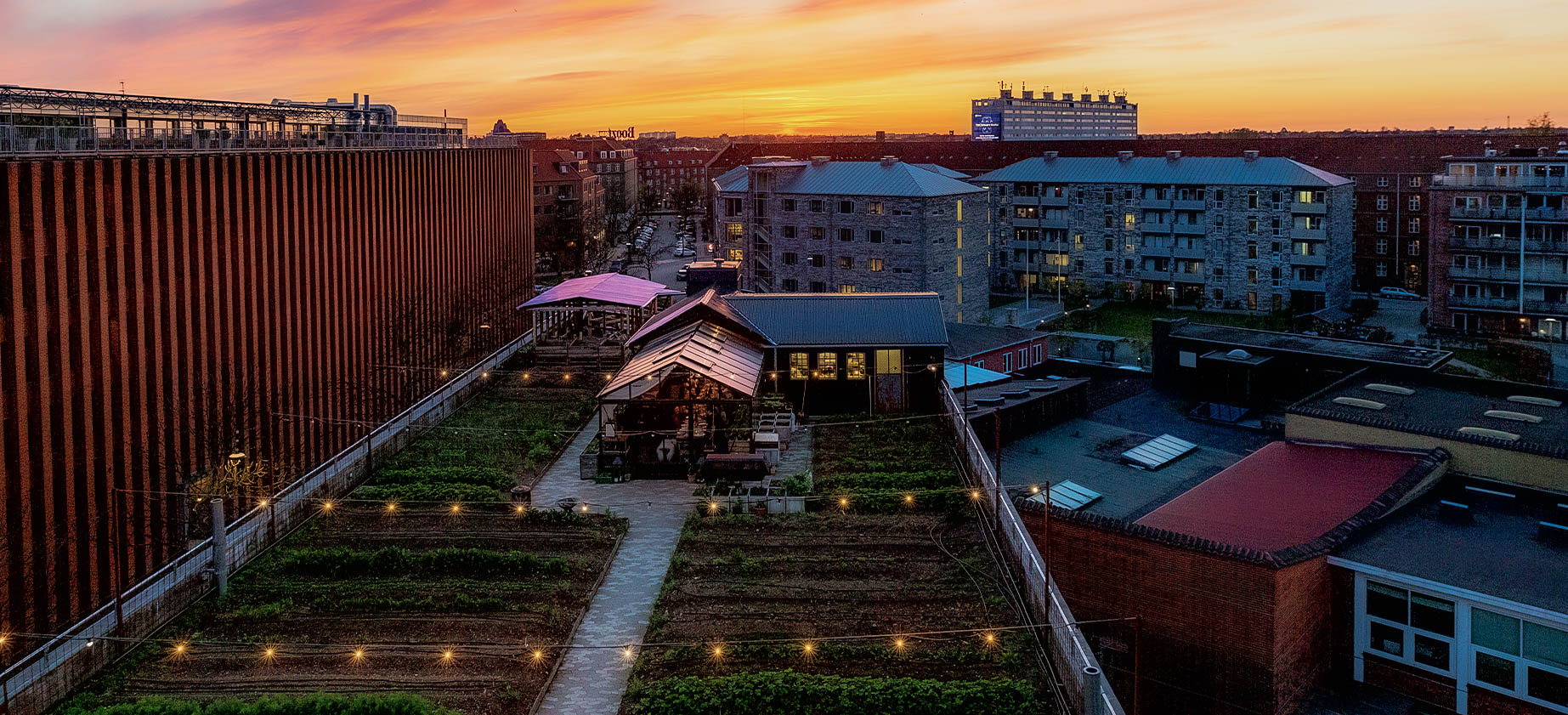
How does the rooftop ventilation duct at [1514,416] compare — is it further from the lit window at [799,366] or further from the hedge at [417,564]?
the hedge at [417,564]

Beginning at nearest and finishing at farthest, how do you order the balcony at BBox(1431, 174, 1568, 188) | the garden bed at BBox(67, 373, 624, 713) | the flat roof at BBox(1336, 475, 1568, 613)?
the garden bed at BBox(67, 373, 624, 713) → the flat roof at BBox(1336, 475, 1568, 613) → the balcony at BBox(1431, 174, 1568, 188)

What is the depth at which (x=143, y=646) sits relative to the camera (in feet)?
58.5

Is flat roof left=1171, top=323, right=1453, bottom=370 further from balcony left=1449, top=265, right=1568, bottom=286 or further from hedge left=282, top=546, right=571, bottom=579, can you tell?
hedge left=282, top=546, right=571, bottom=579

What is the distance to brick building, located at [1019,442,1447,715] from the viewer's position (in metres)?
17.2

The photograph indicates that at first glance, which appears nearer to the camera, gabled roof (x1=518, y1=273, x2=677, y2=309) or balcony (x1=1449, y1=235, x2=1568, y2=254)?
gabled roof (x1=518, y1=273, x2=677, y2=309)

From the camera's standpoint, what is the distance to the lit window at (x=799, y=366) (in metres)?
33.8

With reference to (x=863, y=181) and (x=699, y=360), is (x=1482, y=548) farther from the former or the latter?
(x=863, y=181)

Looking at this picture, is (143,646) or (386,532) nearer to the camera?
(143,646)

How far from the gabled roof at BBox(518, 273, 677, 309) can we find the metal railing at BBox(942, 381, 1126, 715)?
19.8m

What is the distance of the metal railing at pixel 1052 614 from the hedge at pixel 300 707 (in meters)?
7.90

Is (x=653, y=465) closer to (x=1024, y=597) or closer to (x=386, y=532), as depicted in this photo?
(x=386, y=532)

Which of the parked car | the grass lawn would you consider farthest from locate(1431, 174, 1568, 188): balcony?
the parked car

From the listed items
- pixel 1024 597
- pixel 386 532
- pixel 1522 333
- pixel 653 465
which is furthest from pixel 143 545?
pixel 1522 333

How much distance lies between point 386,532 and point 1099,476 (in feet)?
51.0
